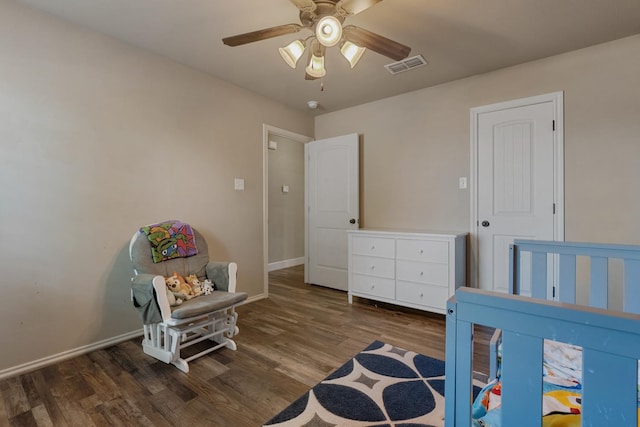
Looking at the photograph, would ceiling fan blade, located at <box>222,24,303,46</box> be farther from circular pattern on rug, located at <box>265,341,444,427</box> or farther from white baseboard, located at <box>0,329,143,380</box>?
white baseboard, located at <box>0,329,143,380</box>

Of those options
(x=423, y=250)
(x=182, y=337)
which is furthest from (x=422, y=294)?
(x=182, y=337)

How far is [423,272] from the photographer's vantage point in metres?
2.82

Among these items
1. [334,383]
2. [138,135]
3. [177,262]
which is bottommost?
[334,383]

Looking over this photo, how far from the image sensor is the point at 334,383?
179cm

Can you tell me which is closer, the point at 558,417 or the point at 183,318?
the point at 558,417

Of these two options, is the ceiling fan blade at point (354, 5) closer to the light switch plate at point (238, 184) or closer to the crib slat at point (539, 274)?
the crib slat at point (539, 274)

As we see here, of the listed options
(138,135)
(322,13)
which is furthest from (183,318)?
(322,13)

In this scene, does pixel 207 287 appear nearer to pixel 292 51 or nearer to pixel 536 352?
pixel 292 51

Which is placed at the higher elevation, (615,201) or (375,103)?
(375,103)

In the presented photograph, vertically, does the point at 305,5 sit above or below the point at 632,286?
above

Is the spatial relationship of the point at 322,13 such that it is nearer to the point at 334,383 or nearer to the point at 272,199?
the point at 334,383

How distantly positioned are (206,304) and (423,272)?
6.49 feet

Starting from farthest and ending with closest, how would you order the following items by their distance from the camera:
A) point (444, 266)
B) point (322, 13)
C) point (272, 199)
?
1. point (272, 199)
2. point (444, 266)
3. point (322, 13)

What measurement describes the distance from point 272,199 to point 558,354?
4.42 meters
